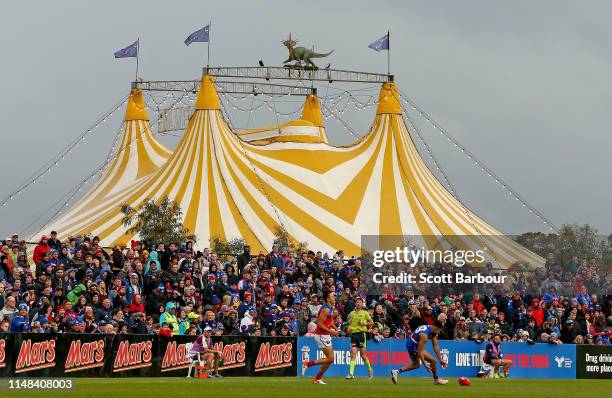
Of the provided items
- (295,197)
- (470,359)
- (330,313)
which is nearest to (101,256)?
(330,313)

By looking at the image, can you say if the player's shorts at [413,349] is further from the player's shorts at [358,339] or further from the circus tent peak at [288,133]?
the circus tent peak at [288,133]

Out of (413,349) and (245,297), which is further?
(245,297)

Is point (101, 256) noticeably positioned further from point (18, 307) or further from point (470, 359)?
point (470, 359)

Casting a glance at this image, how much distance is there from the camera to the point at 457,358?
34.7 metres

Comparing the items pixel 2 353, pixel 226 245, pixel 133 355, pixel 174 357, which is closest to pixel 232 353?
pixel 174 357

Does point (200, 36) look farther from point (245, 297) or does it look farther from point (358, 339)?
point (358, 339)

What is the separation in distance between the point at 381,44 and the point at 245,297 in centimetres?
2604

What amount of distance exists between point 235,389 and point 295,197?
1087 inches

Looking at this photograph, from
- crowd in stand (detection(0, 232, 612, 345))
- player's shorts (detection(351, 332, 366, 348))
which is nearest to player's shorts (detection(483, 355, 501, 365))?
crowd in stand (detection(0, 232, 612, 345))

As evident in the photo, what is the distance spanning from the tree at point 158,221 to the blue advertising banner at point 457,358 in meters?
14.0

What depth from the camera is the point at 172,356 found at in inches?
1192

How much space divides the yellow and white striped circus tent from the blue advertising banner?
33.0 feet

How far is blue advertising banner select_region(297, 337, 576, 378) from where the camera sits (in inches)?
1307

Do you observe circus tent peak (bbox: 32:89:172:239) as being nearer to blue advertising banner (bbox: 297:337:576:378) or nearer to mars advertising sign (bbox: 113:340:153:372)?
blue advertising banner (bbox: 297:337:576:378)
